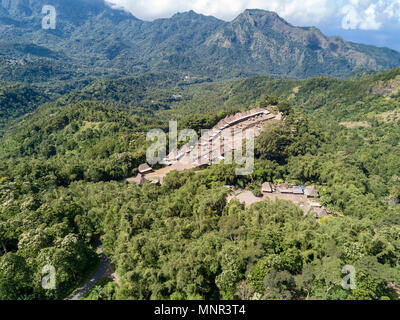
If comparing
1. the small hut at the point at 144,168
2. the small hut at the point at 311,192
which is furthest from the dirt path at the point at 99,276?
the small hut at the point at 311,192

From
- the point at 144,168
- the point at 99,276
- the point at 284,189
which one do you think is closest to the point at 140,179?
the point at 144,168

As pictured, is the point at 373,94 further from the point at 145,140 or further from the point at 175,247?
the point at 175,247

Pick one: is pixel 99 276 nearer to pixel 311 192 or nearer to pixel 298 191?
pixel 298 191

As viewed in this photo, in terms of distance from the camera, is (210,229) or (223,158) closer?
(210,229)

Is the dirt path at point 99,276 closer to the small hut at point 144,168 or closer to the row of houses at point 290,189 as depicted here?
the small hut at point 144,168

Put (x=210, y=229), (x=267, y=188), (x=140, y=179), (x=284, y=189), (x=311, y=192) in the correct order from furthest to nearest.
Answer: (x=140, y=179)
(x=284, y=189)
(x=311, y=192)
(x=267, y=188)
(x=210, y=229)

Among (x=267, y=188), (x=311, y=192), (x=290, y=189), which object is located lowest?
(x=311, y=192)
